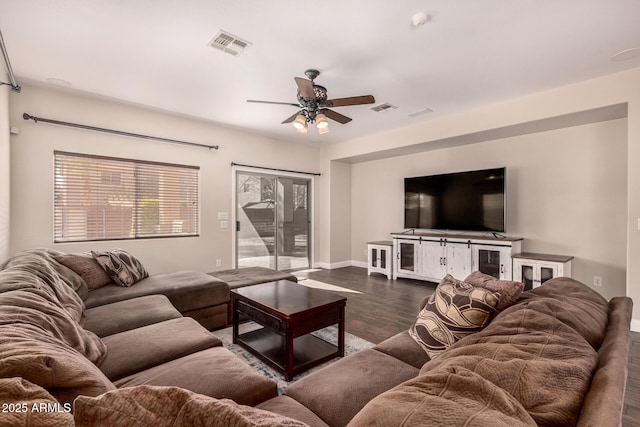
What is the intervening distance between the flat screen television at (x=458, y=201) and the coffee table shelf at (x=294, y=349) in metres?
3.28

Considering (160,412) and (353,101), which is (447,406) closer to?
(160,412)

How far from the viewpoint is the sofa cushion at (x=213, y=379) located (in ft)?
4.33

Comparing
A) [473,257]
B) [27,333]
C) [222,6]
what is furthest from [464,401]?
[473,257]

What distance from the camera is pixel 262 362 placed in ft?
7.88

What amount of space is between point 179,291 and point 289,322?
1398 millimetres

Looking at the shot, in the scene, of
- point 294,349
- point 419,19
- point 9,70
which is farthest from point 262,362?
point 9,70

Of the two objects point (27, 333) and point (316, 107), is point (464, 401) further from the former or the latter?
point (316, 107)

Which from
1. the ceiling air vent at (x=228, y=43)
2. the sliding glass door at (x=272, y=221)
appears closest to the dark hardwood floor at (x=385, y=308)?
the sliding glass door at (x=272, y=221)

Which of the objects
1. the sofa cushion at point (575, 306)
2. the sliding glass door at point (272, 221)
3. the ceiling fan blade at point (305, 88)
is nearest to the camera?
the sofa cushion at point (575, 306)

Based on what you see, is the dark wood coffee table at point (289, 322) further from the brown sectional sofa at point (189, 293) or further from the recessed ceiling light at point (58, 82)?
the recessed ceiling light at point (58, 82)

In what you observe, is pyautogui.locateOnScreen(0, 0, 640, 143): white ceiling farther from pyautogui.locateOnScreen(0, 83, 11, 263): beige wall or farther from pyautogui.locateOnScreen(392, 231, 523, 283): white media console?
pyautogui.locateOnScreen(392, 231, 523, 283): white media console

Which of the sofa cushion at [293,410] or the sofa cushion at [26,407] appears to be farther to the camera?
the sofa cushion at [293,410]

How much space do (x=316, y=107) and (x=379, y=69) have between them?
2.52 feet

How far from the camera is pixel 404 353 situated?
63.9 inches
